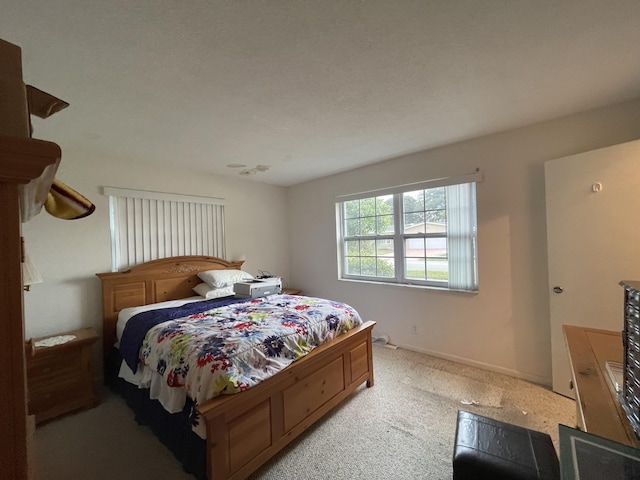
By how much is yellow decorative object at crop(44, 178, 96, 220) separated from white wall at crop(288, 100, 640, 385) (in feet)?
9.83

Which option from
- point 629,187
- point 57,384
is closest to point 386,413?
point 629,187

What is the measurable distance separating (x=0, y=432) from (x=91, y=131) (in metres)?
2.59

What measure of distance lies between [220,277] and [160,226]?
3.00ft

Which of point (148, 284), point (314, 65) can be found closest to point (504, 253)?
point (314, 65)

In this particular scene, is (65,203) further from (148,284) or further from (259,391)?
(148,284)

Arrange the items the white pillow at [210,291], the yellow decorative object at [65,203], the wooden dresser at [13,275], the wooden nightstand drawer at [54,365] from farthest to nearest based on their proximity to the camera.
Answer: the white pillow at [210,291] < the wooden nightstand drawer at [54,365] < the yellow decorative object at [65,203] < the wooden dresser at [13,275]

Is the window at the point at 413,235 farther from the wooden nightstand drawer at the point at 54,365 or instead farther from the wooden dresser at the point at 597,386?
the wooden nightstand drawer at the point at 54,365

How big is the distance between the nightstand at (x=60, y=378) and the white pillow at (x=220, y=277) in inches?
45.0

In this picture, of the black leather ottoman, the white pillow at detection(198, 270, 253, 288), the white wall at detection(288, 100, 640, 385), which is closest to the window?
the white wall at detection(288, 100, 640, 385)

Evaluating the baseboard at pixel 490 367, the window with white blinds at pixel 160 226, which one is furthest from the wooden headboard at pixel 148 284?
the baseboard at pixel 490 367

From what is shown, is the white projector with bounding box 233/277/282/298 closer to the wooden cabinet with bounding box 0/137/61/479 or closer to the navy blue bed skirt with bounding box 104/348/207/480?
the navy blue bed skirt with bounding box 104/348/207/480

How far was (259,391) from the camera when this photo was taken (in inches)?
63.6

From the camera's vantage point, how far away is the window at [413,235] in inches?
113

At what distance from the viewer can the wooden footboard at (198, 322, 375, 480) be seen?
1.44 metres
